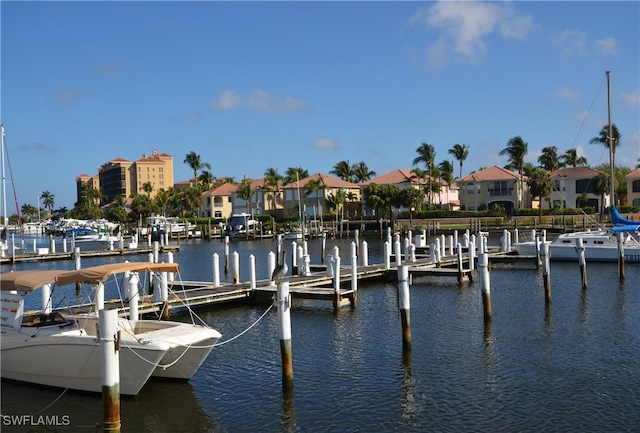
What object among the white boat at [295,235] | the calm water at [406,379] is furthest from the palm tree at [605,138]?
A: the calm water at [406,379]

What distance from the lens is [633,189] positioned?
300 feet

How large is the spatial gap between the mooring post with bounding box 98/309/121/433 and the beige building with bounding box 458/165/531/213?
8898cm

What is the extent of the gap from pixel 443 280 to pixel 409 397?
22223 millimetres

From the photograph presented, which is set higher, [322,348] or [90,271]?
[90,271]

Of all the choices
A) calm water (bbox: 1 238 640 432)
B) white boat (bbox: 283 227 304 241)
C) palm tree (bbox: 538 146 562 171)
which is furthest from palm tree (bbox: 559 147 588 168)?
calm water (bbox: 1 238 640 432)

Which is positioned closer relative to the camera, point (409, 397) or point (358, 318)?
point (409, 397)

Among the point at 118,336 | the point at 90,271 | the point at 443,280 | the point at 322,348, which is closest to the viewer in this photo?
the point at 118,336

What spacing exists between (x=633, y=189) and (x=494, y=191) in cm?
1885

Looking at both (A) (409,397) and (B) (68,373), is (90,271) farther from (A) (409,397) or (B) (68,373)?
(A) (409,397)

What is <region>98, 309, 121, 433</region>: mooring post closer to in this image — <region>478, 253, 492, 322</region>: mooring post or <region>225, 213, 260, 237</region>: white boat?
<region>478, 253, 492, 322</region>: mooring post

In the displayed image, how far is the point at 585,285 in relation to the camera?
33.3m

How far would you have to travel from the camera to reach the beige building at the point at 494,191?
98062 mm

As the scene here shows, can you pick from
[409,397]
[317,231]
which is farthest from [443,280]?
[317,231]

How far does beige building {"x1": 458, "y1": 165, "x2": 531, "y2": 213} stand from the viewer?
98.1 metres
